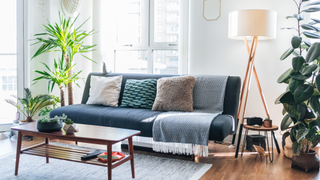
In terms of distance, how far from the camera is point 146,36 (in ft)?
14.9

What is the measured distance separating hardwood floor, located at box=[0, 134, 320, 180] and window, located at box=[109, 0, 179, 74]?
63.4 inches

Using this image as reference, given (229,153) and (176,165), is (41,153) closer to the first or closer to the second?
(176,165)

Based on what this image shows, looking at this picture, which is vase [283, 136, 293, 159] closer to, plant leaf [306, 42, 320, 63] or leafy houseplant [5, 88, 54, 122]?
plant leaf [306, 42, 320, 63]

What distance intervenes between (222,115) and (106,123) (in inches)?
49.2

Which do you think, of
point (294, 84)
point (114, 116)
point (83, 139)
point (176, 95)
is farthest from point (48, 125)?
point (294, 84)

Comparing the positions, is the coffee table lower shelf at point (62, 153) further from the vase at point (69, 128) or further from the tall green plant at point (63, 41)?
the tall green plant at point (63, 41)

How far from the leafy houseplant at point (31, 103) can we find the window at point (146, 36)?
131 cm

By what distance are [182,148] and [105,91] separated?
1.36 metres

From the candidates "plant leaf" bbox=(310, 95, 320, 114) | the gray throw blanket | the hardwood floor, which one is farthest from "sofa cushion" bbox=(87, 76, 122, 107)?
"plant leaf" bbox=(310, 95, 320, 114)

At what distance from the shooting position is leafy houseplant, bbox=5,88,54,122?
381cm

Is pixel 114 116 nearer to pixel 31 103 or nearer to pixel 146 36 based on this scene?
pixel 31 103

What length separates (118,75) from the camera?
399cm

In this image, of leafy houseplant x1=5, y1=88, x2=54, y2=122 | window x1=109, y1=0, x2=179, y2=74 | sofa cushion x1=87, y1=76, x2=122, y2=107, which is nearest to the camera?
sofa cushion x1=87, y1=76, x2=122, y2=107

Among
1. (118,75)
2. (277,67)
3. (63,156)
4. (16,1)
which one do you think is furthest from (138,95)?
(16,1)
